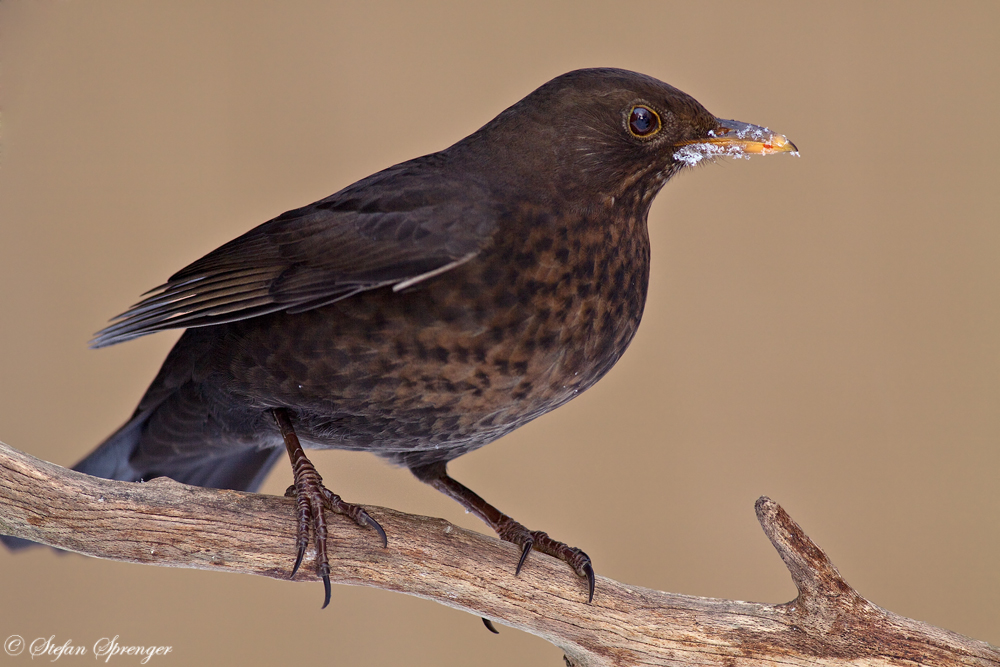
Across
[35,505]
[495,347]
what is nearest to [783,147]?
[495,347]

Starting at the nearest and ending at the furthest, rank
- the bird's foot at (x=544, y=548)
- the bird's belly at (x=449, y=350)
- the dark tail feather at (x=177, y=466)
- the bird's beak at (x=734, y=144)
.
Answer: the bird's belly at (x=449, y=350) < the bird's beak at (x=734, y=144) < the bird's foot at (x=544, y=548) < the dark tail feather at (x=177, y=466)

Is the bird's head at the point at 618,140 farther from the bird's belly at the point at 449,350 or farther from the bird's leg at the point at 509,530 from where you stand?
the bird's leg at the point at 509,530

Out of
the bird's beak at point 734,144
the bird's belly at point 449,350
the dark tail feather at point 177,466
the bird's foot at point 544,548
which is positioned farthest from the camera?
the dark tail feather at point 177,466

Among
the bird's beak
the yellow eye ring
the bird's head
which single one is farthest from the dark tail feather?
the bird's beak

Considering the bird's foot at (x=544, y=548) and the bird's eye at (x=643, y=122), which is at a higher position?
Answer: the bird's eye at (x=643, y=122)

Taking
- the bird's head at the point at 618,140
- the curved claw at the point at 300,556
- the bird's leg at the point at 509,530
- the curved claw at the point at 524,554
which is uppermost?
the bird's head at the point at 618,140

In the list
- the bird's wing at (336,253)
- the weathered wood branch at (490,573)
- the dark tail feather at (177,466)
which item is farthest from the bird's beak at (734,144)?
the dark tail feather at (177,466)

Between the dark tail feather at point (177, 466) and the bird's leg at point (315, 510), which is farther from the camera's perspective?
the dark tail feather at point (177, 466)
